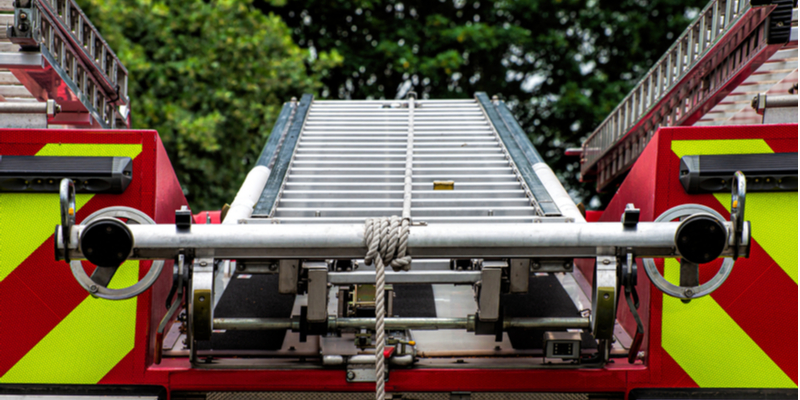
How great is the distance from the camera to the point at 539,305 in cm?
326

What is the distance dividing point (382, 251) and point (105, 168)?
3.55ft

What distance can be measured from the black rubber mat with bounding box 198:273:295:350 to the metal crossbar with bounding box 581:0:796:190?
1.94m

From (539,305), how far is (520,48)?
1107cm

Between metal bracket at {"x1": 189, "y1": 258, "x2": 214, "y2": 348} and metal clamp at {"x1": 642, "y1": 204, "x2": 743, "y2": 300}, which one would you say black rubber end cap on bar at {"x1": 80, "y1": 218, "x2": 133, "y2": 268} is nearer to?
metal bracket at {"x1": 189, "y1": 258, "x2": 214, "y2": 348}

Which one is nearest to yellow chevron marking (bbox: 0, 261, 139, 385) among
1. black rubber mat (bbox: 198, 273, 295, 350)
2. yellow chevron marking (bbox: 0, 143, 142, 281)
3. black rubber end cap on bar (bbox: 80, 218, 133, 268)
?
yellow chevron marking (bbox: 0, 143, 142, 281)

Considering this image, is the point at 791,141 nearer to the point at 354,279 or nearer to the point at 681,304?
the point at 681,304

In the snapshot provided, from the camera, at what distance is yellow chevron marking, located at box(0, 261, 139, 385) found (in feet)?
7.86

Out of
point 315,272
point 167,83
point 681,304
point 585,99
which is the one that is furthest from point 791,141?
point 585,99

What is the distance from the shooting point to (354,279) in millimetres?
2314

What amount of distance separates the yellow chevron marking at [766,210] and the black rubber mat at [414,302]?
4.29 feet

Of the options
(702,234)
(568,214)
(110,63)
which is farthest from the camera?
(110,63)

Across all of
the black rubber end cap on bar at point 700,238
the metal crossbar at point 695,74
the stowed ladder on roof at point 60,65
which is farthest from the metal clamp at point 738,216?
the stowed ladder on roof at point 60,65

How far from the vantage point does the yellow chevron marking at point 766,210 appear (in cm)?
240

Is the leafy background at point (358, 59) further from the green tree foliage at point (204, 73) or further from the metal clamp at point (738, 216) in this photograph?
the metal clamp at point (738, 216)
